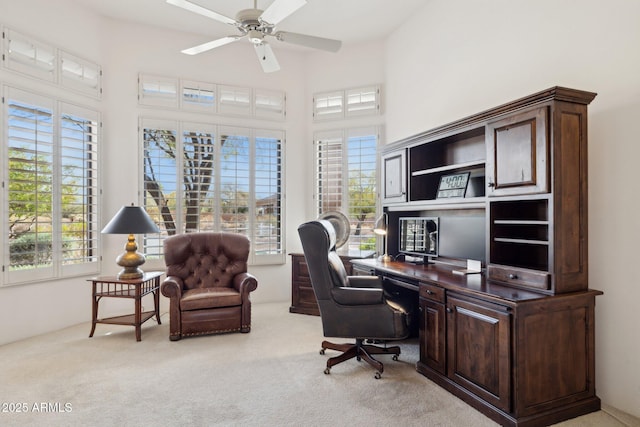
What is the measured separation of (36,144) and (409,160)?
3.86 m

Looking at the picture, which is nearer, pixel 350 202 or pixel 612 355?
pixel 612 355

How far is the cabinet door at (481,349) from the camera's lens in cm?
219

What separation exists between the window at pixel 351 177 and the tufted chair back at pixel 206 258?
57.6 inches

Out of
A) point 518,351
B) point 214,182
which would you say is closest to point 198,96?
point 214,182

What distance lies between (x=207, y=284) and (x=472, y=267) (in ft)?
9.36

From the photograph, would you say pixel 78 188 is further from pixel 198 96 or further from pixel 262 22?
pixel 262 22

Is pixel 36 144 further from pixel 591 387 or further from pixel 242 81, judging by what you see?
pixel 591 387

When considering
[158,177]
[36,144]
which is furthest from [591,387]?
[36,144]

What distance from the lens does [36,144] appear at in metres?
3.81

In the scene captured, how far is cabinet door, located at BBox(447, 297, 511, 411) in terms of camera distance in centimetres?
219

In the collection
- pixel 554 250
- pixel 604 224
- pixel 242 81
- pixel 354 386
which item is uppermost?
pixel 242 81

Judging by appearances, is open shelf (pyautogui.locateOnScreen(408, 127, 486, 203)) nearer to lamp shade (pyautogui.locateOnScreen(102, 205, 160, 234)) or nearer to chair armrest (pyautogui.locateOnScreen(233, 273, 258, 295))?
chair armrest (pyautogui.locateOnScreen(233, 273, 258, 295))

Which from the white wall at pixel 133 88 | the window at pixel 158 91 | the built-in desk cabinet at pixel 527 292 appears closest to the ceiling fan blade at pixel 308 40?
the built-in desk cabinet at pixel 527 292

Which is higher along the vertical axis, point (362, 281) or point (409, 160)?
point (409, 160)
